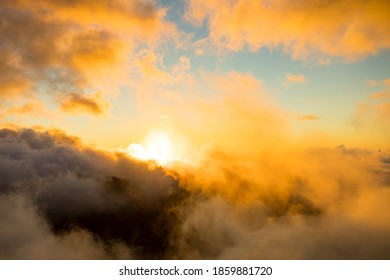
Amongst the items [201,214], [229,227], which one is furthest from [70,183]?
[229,227]

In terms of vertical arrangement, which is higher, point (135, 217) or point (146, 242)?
point (135, 217)

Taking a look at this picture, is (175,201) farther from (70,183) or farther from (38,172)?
(38,172)

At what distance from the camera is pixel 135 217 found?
155 m

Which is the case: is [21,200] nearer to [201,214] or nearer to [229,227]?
[201,214]

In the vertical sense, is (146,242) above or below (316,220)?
below

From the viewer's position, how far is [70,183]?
190 m

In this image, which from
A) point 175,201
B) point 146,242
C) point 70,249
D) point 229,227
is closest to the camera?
point 70,249
